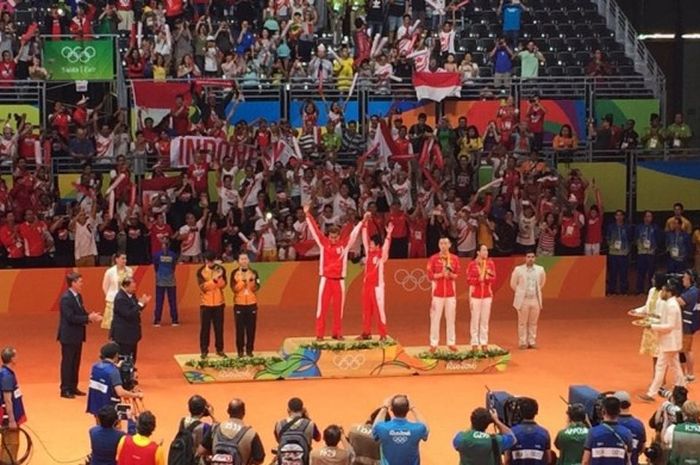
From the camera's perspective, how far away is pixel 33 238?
25.0 m

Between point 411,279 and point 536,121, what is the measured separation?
17.2 feet

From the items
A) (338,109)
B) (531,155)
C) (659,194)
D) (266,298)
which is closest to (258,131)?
(338,109)

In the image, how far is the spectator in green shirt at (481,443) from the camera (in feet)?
38.7

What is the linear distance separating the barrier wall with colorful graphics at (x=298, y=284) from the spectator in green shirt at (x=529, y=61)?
5782 mm

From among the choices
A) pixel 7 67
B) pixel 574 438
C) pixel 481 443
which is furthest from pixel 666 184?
pixel 481 443

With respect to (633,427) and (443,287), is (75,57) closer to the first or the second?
(443,287)

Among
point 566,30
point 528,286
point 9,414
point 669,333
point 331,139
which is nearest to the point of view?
point 9,414

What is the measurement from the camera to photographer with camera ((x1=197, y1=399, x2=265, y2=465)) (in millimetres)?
12094

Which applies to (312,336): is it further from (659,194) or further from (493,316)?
(659,194)

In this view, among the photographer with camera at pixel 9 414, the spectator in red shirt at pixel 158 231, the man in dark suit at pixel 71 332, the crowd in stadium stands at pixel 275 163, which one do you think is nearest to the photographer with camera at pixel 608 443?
the photographer with camera at pixel 9 414

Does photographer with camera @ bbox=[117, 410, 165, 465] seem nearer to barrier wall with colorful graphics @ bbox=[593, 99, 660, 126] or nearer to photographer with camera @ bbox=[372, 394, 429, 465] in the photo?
photographer with camera @ bbox=[372, 394, 429, 465]

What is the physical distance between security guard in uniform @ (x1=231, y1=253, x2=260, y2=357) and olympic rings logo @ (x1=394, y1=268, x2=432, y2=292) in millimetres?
6664

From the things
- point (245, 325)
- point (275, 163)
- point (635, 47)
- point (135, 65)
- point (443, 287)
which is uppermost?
point (635, 47)

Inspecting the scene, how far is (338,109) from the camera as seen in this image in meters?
28.5
